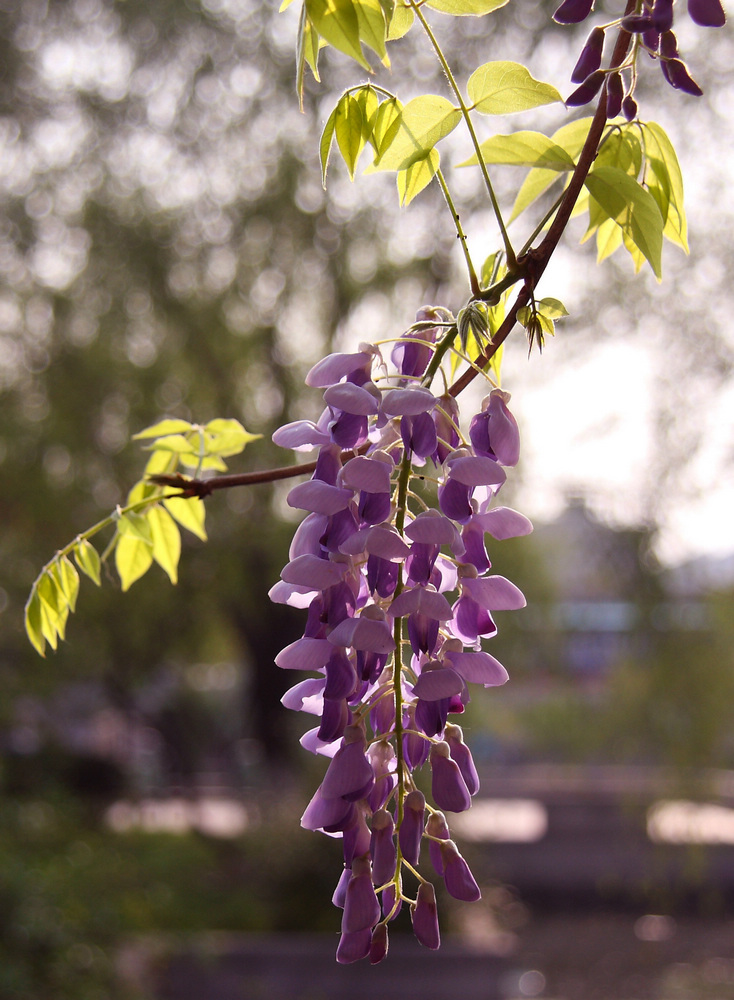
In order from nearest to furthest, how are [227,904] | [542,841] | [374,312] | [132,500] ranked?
[132,500]
[227,904]
[374,312]
[542,841]

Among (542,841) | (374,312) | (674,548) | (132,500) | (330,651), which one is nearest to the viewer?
(330,651)

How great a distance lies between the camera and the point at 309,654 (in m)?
0.41

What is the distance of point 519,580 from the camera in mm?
6711

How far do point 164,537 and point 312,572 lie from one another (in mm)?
291

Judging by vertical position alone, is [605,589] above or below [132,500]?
above

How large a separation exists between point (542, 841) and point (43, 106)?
7.27m

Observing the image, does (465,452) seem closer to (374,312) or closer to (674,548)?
(674,548)

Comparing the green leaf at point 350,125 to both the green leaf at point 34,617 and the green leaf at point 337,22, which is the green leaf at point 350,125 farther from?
the green leaf at point 34,617

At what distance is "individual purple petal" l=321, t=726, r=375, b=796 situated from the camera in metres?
0.40

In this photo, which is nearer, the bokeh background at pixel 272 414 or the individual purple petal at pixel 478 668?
the individual purple petal at pixel 478 668

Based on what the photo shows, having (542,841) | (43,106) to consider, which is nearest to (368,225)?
(43,106)

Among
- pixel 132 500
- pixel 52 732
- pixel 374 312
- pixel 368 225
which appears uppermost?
pixel 368 225

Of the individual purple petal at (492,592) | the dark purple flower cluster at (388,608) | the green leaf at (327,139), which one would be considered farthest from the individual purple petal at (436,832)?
the green leaf at (327,139)

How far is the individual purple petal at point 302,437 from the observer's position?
440mm
